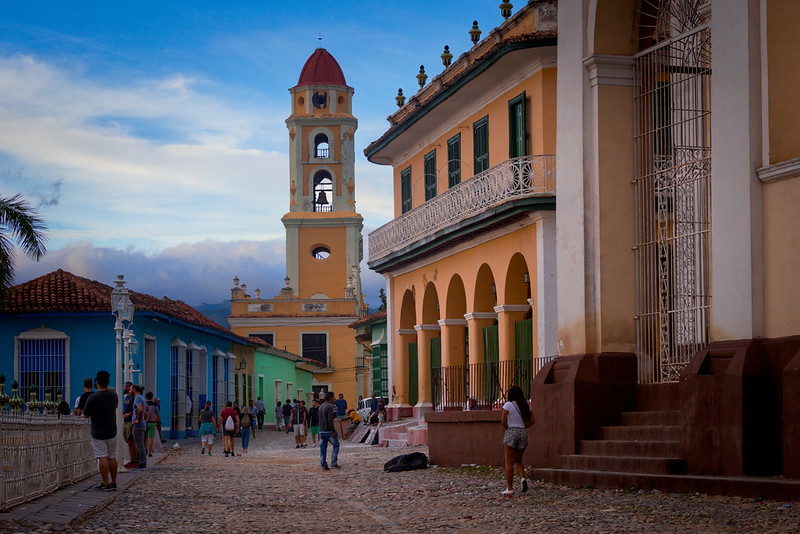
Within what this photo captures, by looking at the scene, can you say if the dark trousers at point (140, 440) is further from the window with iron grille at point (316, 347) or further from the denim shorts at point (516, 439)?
the window with iron grille at point (316, 347)

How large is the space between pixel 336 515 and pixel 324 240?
64.2 m

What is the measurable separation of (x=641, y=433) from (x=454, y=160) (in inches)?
610

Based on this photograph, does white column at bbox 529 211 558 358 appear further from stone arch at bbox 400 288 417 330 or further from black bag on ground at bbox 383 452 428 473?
stone arch at bbox 400 288 417 330

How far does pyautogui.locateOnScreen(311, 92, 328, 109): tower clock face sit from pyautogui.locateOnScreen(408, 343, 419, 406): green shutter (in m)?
43.0

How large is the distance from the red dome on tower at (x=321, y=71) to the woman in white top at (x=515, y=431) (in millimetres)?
62228

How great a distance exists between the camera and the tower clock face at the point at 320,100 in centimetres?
7638

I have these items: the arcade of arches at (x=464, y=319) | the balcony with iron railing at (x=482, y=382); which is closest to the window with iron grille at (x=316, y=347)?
the arcade of arches at (x=464, y=319)

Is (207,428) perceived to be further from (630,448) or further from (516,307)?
(630,448)

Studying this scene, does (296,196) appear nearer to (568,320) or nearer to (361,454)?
(361,454)

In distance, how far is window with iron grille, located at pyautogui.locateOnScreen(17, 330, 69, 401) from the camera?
3750 centimetres

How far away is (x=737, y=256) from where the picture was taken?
45.2 ft

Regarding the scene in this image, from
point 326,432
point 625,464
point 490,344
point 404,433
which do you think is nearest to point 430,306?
point 404,433

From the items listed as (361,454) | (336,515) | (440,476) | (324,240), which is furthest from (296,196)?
(336,515)

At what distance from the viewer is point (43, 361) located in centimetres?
3769
